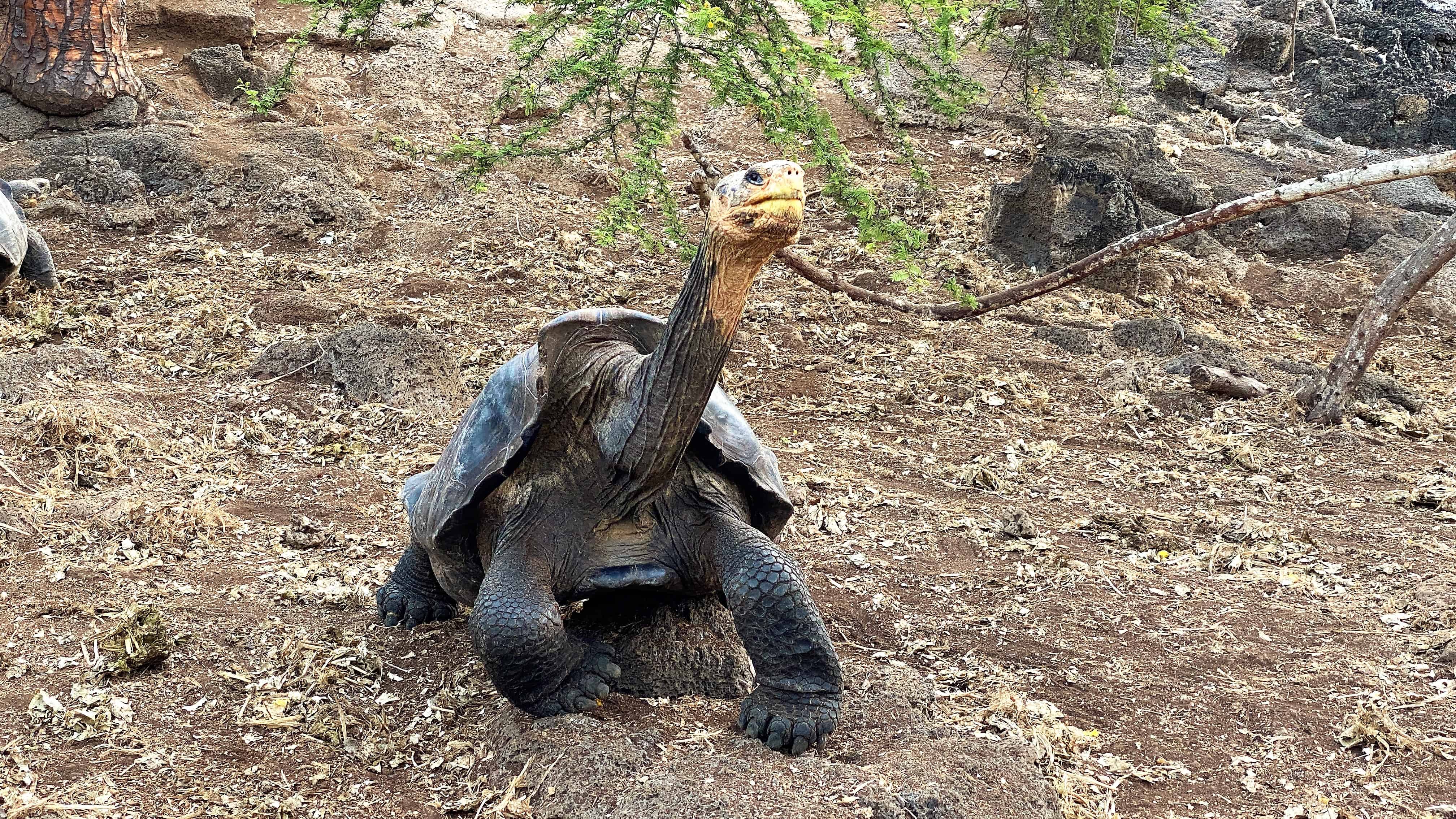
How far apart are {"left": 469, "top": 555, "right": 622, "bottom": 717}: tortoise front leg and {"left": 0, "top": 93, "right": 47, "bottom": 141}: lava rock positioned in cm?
704

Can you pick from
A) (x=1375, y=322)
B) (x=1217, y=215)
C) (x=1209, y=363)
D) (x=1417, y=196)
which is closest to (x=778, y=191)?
(x=1217, y=215)

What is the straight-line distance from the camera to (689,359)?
9.06 ft

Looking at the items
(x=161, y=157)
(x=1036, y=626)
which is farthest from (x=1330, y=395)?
(x=161, y=157)

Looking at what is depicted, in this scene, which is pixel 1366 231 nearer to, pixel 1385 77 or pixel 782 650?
pixel 1385 77

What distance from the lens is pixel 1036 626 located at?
400 cm

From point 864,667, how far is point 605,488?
0.94 m

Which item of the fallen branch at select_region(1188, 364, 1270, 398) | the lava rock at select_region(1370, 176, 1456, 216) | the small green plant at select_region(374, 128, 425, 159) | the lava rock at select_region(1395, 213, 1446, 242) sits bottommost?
the small green plant at select_region(374, 128, 425, 159)

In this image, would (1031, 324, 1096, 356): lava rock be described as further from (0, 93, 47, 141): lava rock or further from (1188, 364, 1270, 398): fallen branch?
(0, 93, 47, 141): lava rock

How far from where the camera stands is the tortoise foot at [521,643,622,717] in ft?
10.1

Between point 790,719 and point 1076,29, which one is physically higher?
point 1076,29

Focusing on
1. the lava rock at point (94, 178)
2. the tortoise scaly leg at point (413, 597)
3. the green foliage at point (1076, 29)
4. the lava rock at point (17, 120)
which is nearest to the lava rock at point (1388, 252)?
the green foliage at point (1076, 29)

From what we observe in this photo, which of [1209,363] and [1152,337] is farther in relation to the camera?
[1152,337]

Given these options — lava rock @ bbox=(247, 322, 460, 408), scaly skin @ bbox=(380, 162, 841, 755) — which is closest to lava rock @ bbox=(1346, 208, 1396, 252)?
lava rock @ bbox=(247, 322, 460, 408)

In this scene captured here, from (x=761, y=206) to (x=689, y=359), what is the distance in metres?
0.45
